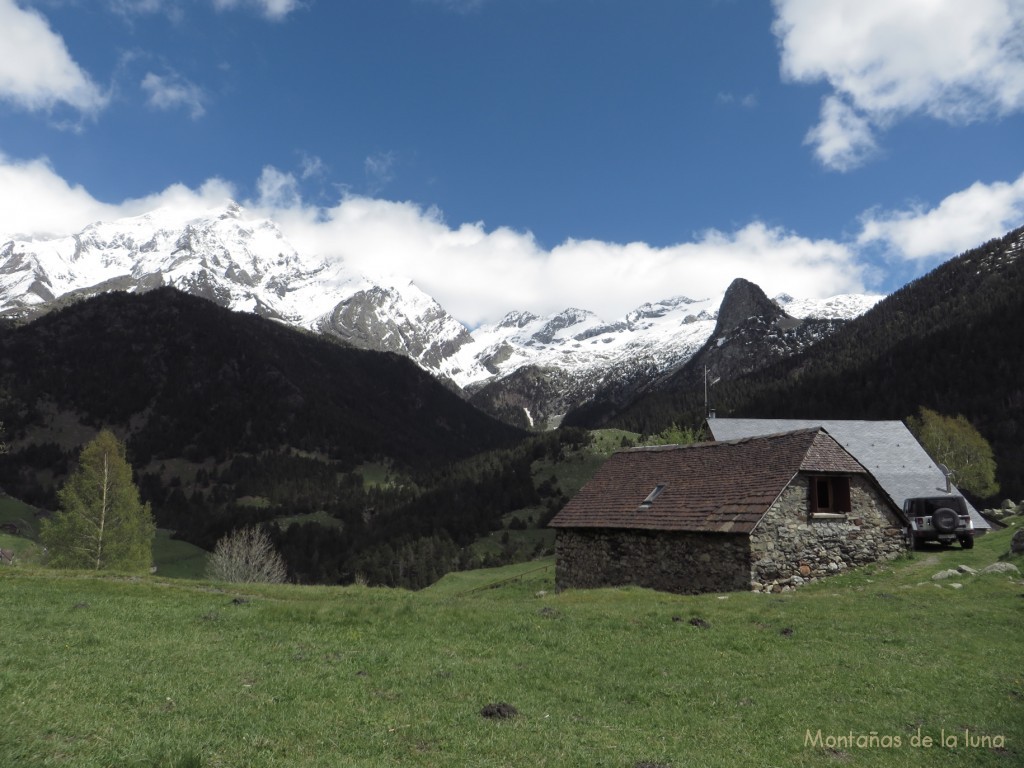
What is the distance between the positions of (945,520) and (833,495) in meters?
10.7

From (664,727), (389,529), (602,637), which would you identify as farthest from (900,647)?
(389,529)

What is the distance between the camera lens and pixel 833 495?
103 feet

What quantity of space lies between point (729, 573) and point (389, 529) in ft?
575

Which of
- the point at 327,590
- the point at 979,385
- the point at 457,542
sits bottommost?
the point at 457,542

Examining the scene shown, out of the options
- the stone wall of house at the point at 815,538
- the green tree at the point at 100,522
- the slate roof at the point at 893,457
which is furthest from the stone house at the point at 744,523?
the green tree at the point at 100,522

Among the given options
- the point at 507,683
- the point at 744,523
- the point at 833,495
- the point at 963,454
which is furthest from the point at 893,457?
the point at 963,454

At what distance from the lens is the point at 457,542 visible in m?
172

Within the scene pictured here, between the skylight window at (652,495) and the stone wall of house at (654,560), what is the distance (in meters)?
1.83

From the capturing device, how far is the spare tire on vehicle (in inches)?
1435

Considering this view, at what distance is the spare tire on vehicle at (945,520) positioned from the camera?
36.4 metres

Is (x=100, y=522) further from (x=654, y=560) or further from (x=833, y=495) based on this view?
(x=833, y=495)

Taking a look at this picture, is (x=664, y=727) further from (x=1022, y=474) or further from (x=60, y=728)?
(x=1022, y=474)

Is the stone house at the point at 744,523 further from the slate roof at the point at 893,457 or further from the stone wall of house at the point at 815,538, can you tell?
the slate roof at the point at 893,457

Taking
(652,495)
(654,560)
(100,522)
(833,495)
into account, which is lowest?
(100,522)
